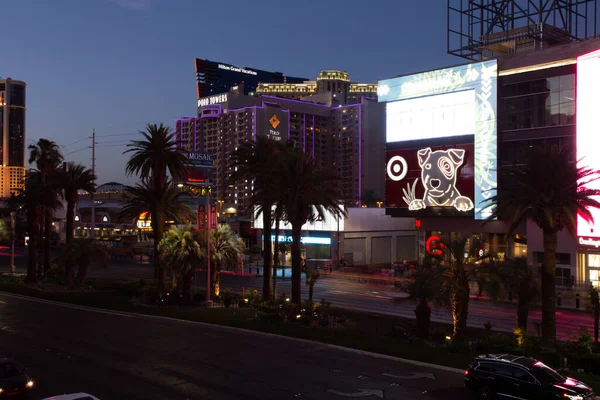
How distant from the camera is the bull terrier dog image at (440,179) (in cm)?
6072

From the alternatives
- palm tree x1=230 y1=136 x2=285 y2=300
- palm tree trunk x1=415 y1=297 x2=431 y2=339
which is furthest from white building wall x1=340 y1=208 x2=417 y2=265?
palm tree trunk x1=415 y1=297 x2=431 y2=339

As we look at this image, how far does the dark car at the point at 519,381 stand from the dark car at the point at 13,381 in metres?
13.7

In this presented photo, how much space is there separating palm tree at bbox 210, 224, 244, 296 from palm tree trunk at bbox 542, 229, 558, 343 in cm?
2035

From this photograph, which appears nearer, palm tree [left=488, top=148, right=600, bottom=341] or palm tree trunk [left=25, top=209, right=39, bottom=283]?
palm tree [left=488, top=148, right=600, bottom=341]

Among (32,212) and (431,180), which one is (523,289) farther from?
(32,212)

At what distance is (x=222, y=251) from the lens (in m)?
38.1

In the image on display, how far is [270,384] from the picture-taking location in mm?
18219

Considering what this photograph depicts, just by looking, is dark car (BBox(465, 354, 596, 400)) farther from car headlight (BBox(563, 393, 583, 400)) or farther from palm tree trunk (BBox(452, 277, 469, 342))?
palm tree trunk (BBox(452, 277, 469, 342))

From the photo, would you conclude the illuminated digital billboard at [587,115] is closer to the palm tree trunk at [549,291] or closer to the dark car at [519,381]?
the palm tree trunk at [549,291]

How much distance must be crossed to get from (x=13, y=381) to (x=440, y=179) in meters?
53.0

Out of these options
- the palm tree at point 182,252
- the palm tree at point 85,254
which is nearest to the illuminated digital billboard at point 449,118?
the palm tree at point 182,252

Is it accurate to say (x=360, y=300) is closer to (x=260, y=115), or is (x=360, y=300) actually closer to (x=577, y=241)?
Answer: (x=577, y=241)

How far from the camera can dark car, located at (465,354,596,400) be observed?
15492mm

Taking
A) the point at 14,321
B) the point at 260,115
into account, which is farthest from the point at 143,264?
the point at 260,115
